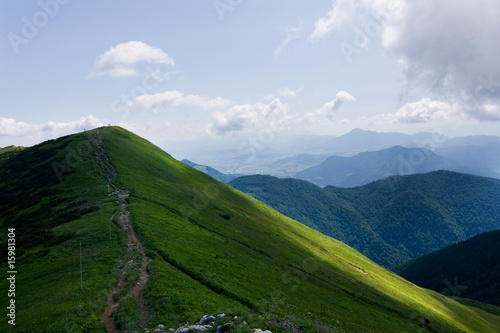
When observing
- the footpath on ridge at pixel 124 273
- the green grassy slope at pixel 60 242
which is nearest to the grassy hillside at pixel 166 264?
the green grassy slope at pixel 60 242

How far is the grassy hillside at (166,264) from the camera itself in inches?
893

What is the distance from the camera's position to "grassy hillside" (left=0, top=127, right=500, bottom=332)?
22.7 m

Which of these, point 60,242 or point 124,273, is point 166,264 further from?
point 60,242

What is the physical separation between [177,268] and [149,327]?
12.3 metres

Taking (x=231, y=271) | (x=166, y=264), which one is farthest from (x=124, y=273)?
(x=231, y=271)

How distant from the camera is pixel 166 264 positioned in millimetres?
32219

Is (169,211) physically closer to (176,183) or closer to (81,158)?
(176,183)

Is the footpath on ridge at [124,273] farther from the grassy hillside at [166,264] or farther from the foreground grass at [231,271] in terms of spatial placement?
the foreground grass at [231,271]

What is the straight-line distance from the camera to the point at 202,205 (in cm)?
6712

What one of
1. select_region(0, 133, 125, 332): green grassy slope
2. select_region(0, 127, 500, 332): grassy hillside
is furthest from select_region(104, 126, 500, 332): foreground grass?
select_region(0, 133, 125, 332): green grassy slope

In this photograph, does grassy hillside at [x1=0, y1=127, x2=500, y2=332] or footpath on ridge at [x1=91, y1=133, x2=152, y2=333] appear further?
grassy hillside at [x1=0, y1=127, x2=500, y2=332]

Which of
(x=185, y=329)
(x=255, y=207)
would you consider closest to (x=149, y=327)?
(x=185, y=329)

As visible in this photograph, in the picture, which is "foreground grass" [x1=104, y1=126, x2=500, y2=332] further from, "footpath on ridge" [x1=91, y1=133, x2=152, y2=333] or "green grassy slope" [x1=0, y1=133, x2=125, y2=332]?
"green grassy slope" [x1=0, y1=133, x2=125, y2=332]

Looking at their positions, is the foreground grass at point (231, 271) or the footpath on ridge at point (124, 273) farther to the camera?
the foreground grass at point (231, 271)
